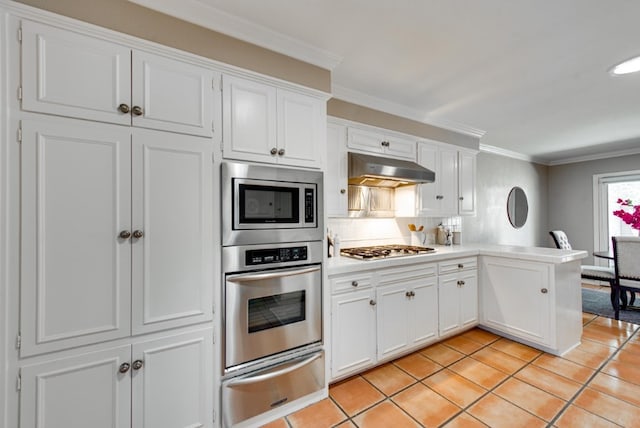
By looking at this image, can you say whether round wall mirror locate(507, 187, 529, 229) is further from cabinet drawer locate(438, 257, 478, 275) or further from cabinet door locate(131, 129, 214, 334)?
cabinet door locate(131, 129, 214, 334)

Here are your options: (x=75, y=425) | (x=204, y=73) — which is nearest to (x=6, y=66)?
(x=204, y=73)

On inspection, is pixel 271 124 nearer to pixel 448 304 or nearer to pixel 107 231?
pixel 107 231

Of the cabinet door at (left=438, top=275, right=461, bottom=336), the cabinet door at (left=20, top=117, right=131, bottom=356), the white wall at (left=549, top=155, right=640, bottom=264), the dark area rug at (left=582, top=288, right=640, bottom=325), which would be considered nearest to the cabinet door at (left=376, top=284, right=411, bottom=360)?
the cabinet door at (left=438, top=275, right=461, bottom=336)

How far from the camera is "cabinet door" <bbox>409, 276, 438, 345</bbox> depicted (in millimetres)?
2545

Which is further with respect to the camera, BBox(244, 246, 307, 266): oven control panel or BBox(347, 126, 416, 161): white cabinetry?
BBox(347, 126, 416, 161): white cabinetry

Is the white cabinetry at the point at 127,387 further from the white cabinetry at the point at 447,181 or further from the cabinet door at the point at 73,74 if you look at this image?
the white cabinetry at the point at 447,181

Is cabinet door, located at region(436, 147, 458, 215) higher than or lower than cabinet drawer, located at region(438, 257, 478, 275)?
higher

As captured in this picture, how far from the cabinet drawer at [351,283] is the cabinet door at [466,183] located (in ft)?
6.45

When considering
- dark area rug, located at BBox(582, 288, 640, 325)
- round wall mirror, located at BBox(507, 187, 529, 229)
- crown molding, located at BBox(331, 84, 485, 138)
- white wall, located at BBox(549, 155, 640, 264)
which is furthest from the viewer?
white wall, located at BBox(549, 155, 640, 264)

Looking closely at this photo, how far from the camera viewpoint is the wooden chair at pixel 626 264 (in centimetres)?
325

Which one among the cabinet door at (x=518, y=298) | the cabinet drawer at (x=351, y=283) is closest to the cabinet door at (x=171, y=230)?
the cabinet drawer at (x=351, y=283)

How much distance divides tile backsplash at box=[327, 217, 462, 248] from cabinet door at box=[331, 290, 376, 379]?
0.86m

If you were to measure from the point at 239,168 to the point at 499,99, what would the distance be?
8.97 ft

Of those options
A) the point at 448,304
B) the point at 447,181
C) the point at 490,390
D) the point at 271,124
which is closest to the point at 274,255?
the point at 271,124
